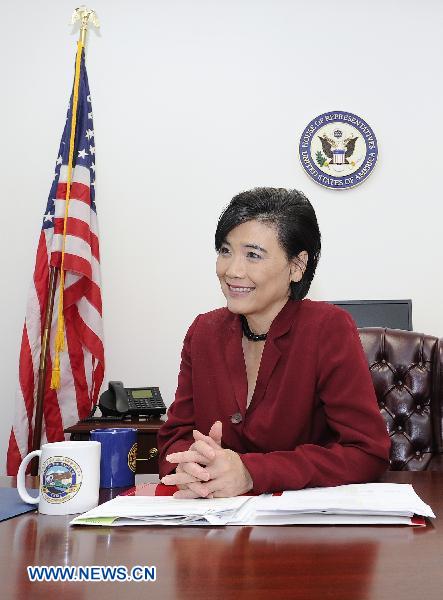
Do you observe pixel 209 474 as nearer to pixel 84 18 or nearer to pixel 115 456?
pixel 115 456

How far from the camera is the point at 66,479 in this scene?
100 cm

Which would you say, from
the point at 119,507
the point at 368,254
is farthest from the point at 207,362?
the point at 368,254

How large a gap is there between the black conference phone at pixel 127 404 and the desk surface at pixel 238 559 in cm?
178

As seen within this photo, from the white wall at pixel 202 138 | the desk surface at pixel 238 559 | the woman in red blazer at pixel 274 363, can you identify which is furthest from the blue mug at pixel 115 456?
the white wall at pixel 202 138

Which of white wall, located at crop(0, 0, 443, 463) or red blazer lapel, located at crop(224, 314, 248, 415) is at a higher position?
white wall, located at crop(0, 0, 443, 463)

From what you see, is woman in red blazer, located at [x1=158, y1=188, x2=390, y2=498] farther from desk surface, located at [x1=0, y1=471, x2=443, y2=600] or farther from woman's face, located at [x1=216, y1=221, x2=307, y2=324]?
desk surface, located at [x1=0, y1=471, x2=443, y2=600]

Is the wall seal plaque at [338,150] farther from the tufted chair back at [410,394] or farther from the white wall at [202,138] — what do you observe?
the tufted chair back at [410,394]

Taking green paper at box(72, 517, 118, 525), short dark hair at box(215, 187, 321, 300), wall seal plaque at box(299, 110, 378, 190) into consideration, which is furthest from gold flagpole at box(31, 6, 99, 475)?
green paper at box(72, 517, 118, 525)

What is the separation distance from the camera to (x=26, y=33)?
3443 millimetres

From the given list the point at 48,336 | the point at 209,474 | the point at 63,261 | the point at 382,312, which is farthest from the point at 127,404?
the point at 209,474

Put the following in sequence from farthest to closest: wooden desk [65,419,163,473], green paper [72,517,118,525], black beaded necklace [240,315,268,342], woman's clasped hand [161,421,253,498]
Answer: wooden desk [65,419,163,473] < black beaded necklace [240,315,268,342] < woman's clasped hand [161,421,253,498] < green paper [72,517,118,525]

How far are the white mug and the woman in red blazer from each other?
253mm

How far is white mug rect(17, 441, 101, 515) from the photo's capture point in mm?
990

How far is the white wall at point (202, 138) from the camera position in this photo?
332cm
